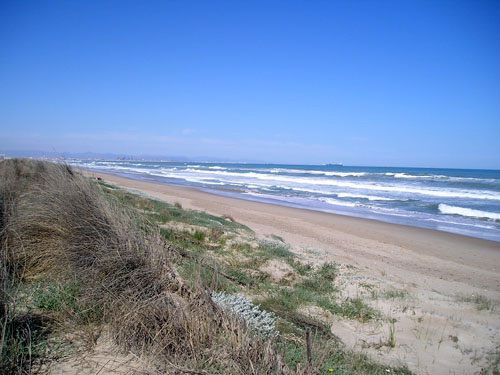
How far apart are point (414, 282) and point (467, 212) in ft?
51.9

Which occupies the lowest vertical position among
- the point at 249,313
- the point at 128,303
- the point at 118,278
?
the point at 249,313

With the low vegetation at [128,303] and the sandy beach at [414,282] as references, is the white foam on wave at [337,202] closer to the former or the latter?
the sandy beach at [414,282]

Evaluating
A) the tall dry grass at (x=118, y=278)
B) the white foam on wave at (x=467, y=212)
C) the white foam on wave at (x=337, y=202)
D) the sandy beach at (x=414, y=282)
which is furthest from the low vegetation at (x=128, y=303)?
the white foam on wave at (x=337, y=202)

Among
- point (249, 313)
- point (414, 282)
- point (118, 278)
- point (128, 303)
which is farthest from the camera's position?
point (414, 282)

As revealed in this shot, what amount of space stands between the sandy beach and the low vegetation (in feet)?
1.64

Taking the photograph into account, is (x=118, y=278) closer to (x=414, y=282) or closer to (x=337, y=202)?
(x=414, y=282)

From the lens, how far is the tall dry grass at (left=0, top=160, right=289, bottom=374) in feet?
9.11

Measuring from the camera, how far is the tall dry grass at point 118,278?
2.78 metres

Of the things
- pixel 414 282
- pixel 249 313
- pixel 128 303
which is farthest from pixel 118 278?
pixel 414 282

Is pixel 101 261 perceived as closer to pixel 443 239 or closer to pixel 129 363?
pixel 129 363

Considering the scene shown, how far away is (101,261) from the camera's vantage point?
3.85 meters

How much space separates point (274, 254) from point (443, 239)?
970cm

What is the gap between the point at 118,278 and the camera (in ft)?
12.1

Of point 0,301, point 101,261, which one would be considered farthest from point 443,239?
point 0,301
